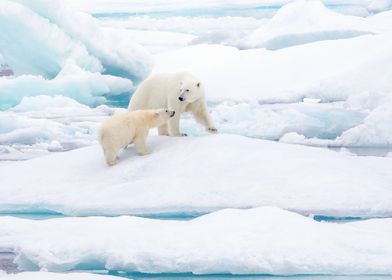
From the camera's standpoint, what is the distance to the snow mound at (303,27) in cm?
1216

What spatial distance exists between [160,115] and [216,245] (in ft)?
5.05

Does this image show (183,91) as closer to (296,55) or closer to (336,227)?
(336,227)

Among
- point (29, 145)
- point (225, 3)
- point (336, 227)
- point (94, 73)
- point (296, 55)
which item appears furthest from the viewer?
point (225, 3)

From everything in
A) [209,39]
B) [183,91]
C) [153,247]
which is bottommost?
[153,247]

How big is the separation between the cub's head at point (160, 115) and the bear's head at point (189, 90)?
0.45 ft

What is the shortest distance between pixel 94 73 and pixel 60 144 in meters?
1.59

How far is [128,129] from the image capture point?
14.3 ft

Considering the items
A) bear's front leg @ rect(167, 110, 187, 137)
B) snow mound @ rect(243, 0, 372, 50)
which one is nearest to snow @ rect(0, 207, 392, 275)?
bear's front leg @ rect(167, 110, 187, 137)

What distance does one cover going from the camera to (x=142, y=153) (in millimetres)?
4492

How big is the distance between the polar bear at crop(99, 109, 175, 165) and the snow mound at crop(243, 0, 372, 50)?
8020mm

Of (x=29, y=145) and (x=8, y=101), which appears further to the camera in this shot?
(x=8, y=101)

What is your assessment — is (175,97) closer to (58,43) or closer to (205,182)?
(205,182)

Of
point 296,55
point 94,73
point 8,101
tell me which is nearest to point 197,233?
point 94,73

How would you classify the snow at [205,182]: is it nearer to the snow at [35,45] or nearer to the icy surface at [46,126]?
the icy surface at [46,126]
